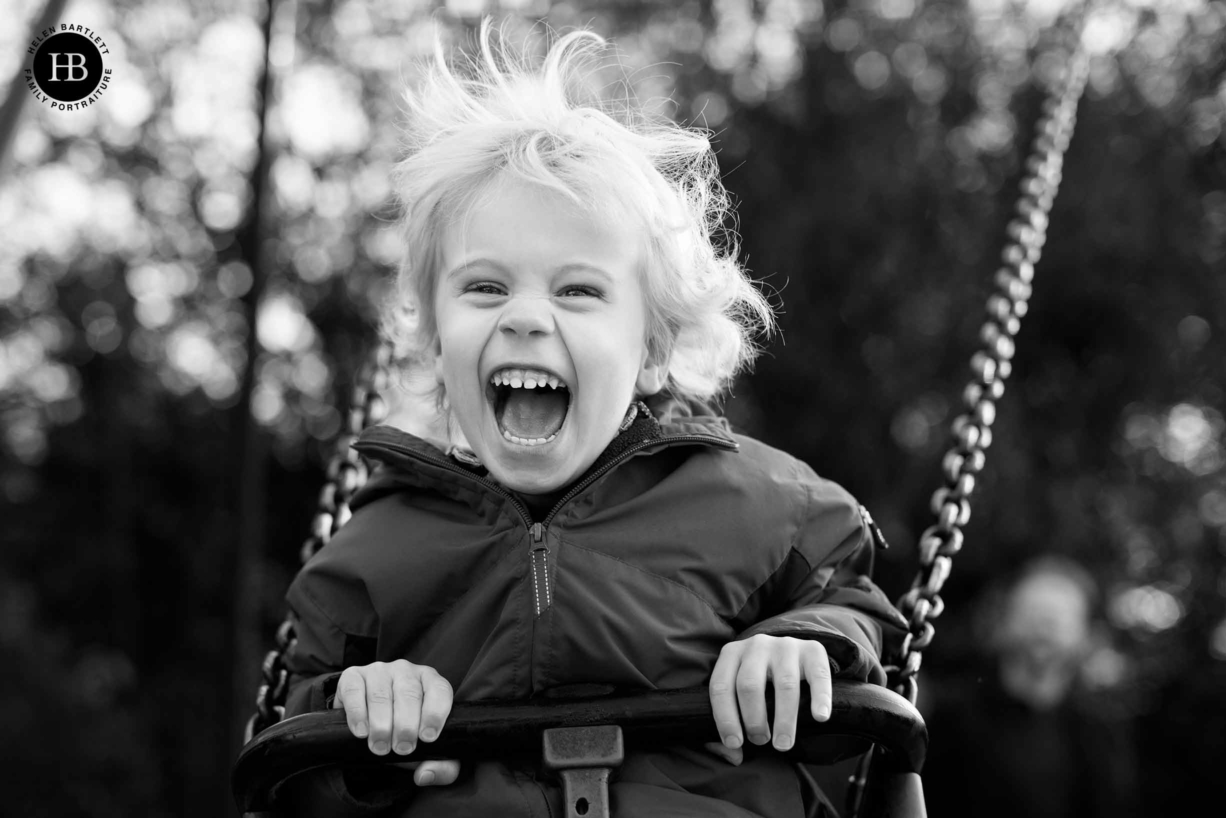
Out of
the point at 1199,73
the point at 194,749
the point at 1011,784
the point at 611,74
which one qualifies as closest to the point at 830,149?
the point at 611,74

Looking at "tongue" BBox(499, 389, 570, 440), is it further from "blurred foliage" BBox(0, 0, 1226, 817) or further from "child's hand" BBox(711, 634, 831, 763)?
"blurred foliage" BBox(0, 0, 1226, 817)

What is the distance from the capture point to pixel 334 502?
48.1 inches

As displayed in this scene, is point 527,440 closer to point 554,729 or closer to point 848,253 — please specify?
point 554,729

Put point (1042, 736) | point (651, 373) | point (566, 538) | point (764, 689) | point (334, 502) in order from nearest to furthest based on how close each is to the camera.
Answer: point (764, 689) < point (566, 538) < point (651, 373) < point (334, 502) < point (1042, 736)

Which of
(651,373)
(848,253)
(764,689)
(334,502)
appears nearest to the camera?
(764,689)

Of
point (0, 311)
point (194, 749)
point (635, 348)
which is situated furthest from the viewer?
point (194, 749)

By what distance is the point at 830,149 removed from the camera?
12.2ft

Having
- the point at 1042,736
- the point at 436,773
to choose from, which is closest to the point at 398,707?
the point at 436,773

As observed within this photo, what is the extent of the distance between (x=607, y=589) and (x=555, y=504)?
86 mm

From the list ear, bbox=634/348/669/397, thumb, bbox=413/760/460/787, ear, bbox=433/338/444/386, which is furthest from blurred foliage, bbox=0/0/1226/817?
thumb, bbox=413/760/460/787

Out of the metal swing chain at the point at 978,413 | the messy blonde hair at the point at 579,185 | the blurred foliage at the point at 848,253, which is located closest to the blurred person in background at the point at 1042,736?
the blurred foliage at the point at 848,253

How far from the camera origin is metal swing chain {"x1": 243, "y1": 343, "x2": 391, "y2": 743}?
1.07 meters

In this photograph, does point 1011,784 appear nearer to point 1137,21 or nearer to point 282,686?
point 282,686

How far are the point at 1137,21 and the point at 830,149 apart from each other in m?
0.87
